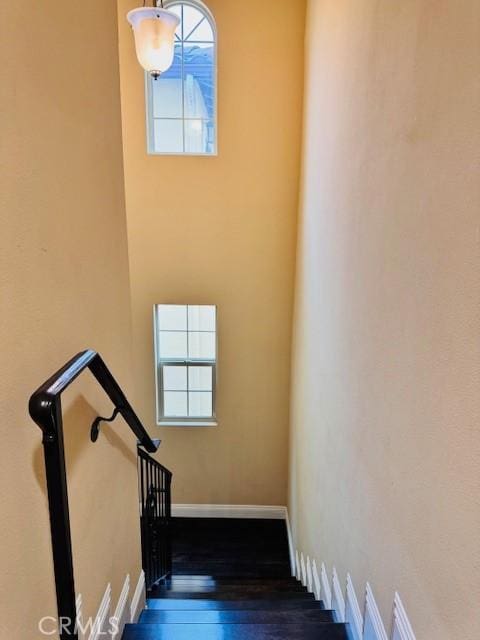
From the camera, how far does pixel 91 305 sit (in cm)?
152

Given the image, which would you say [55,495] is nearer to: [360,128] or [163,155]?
[360,128]

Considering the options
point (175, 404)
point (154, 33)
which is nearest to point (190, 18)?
point (154, 33)

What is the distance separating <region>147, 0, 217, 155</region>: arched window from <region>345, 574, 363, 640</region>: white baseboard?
3.59 meters

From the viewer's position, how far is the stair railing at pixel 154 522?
281 centimetres

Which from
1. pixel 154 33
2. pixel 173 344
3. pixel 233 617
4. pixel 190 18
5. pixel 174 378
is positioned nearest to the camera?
pixel 233 617

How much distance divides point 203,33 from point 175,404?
145 inches

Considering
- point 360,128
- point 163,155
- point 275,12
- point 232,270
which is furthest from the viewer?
point 232,270

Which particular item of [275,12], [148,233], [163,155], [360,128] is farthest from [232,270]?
[360,128]

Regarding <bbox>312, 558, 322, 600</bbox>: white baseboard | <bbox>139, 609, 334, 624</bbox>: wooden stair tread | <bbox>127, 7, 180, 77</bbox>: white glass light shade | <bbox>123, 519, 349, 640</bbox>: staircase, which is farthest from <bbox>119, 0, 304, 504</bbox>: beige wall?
<bbox>139, 609, 334, 624</bbox>: wooden stair tread

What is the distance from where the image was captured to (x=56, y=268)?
1.21 m

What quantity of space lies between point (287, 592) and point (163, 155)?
3772 millimetres

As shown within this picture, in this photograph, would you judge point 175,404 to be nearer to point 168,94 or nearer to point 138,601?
point 138,601

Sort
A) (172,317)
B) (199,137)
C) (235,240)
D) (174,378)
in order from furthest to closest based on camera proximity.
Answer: (174,378), (172,317), (235,240), (199,137)

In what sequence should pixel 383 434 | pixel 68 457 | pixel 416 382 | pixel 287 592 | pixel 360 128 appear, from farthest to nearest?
pixel 287 592
pixel 360 128
pixel 383 434
pixel 68 457
pixel 416 382
